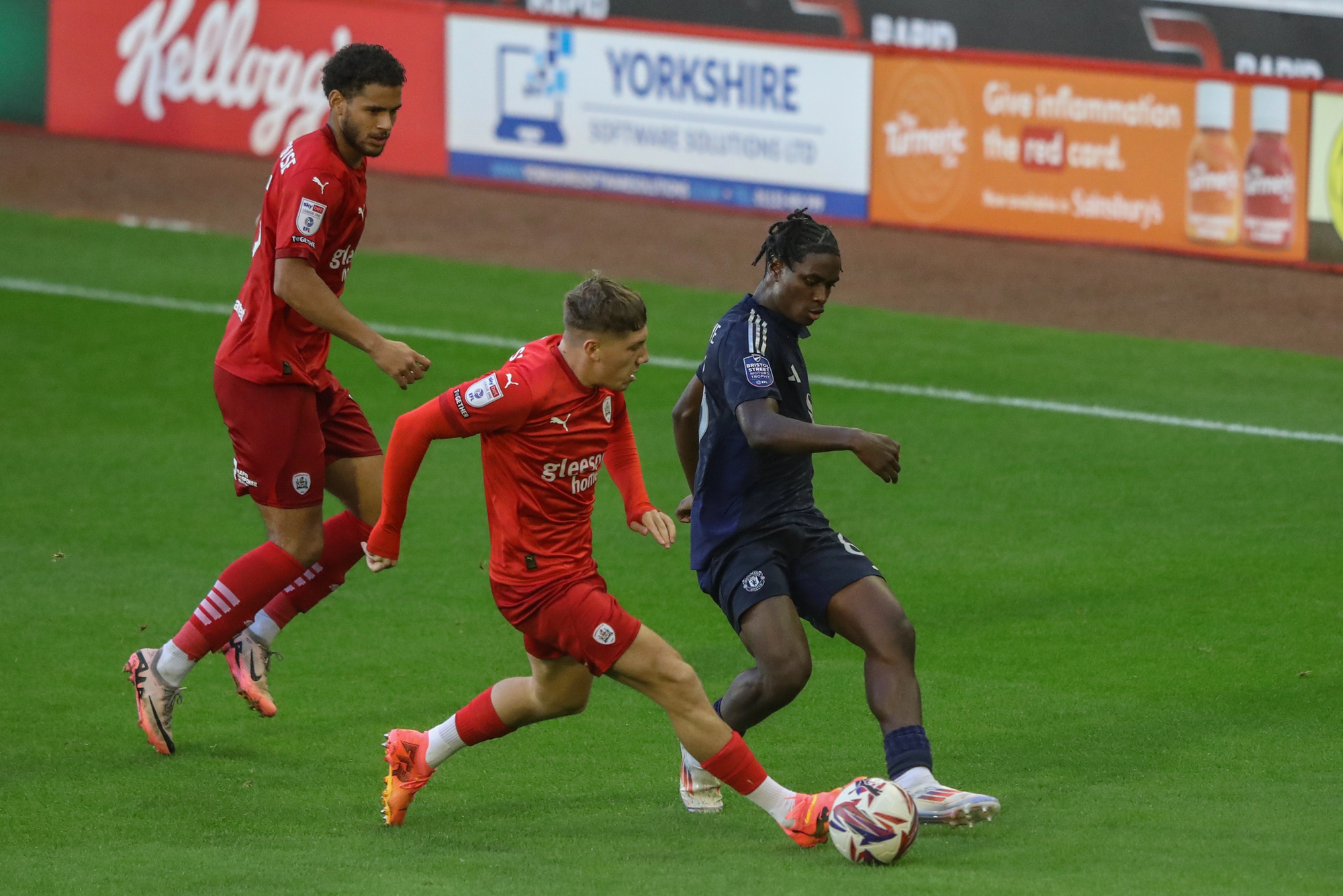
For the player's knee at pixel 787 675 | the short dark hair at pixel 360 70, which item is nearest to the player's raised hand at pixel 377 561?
the player's knee at pixel 787 675

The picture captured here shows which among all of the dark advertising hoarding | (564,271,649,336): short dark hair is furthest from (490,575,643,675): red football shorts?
the dark advertising hoarding

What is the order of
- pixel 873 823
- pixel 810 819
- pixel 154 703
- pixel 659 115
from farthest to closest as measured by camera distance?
pixel 659 115 → pixel 154 703 → pixel 810 819 → pixel 873 823

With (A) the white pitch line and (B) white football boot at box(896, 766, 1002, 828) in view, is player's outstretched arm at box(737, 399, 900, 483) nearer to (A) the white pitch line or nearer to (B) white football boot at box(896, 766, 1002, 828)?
(B) white football boot at box(896, 766, 1002, 828)

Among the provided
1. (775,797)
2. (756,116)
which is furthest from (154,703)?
(756,116)

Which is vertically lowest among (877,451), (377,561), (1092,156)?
(377,561)

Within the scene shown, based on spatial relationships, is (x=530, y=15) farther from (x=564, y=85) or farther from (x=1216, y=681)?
(x=1216, y=681)

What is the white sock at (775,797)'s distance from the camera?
18.7ft

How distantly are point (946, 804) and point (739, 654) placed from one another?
241 centimetres

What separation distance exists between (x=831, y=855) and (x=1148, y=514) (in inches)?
195

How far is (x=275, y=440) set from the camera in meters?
6.95

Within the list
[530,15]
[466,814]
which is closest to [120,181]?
[530,15]

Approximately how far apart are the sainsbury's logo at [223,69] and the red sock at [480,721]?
1528 centimetres

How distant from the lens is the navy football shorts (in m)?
6.18

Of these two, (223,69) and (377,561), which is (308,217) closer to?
(377,561)
